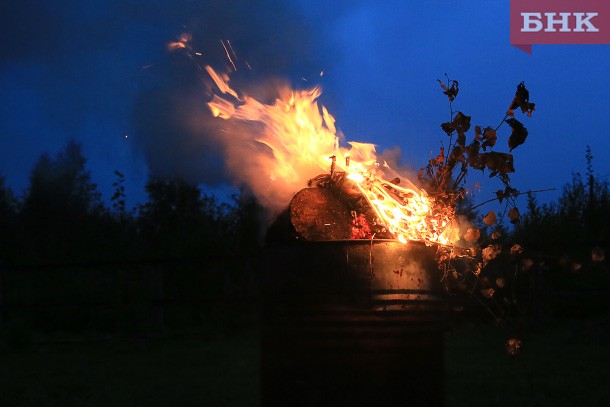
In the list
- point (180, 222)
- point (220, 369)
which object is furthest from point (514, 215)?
point (180, 222)

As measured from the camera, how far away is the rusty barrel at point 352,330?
3002 millimetres

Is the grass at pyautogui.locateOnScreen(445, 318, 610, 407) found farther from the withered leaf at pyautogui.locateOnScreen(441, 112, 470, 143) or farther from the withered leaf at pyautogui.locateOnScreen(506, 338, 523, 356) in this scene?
the withered leaf at pyautogui.locateOnScreen(441, 112, 470, 143)

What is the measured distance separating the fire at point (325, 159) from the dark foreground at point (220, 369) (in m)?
1.11

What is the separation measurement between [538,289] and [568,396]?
332 cm

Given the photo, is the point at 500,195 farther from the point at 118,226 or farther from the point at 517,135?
the point at 118,226

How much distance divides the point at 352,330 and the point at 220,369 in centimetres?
413

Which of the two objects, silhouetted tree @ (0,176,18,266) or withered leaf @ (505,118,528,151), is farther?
silhouetted tree @ (0,176,18,266)

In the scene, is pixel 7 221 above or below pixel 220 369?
above

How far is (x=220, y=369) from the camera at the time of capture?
6.89m

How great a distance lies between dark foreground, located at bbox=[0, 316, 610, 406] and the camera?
5.48m

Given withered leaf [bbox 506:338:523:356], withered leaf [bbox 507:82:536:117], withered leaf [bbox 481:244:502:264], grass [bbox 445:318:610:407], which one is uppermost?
withered leaf [bbox 507:82:536:117]

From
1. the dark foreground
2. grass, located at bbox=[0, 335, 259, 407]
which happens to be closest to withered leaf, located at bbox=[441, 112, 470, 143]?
the dark foreground

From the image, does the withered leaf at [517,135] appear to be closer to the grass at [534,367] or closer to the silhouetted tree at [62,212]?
the grass at [534,367]

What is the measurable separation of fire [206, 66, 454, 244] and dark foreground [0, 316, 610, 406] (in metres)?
1.11
